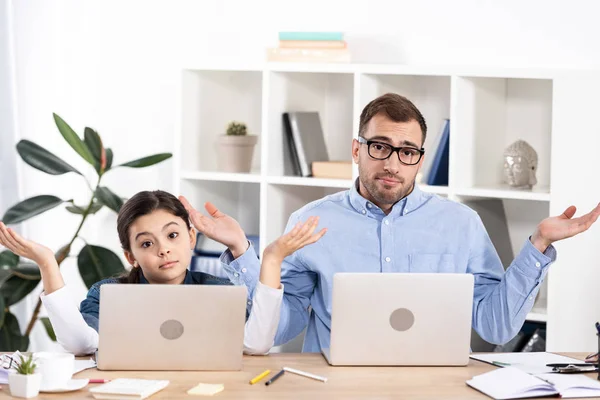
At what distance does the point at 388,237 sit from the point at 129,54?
2129 millimetres

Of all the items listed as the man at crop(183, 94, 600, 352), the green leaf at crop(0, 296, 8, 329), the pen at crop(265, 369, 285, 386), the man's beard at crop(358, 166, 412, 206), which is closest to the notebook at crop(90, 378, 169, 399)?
the pen at crop(265, 369, 285, 386)

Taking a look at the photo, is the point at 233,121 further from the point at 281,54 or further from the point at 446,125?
the point at 446,125

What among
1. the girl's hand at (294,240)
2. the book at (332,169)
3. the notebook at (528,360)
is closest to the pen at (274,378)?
the girl's hand at (294,240)

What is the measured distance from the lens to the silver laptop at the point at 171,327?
7.30 feet

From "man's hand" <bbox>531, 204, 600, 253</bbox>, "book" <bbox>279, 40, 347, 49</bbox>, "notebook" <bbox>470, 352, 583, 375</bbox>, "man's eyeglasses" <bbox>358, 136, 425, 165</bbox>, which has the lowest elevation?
"notebook" <bbox>470, 352, 583, 375</bbox>

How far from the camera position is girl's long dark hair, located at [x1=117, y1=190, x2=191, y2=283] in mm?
2658

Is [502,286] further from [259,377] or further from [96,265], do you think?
[96,265]

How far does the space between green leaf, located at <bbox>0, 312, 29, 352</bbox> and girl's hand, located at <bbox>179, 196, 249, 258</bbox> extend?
1.79 meters

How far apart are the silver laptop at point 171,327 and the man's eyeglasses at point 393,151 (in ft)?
2.36

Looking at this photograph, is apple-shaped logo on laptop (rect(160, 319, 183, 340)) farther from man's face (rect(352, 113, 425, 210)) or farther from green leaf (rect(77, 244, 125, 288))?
green leaf (rect(77, 244, 125, 288))

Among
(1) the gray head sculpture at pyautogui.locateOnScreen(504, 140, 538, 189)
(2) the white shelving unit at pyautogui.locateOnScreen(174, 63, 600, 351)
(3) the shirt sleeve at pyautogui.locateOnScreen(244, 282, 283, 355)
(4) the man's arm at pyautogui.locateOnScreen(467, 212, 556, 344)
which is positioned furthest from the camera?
(1) the gray head sculpture at pyautogui.locateOnScreen(504, 140, 538, 189)

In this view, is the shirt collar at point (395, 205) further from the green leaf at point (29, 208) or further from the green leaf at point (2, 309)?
the green leaf at point (2, 309)

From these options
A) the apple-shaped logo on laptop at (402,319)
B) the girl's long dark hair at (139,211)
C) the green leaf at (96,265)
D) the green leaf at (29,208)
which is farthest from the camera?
the green leaf at (96,265)

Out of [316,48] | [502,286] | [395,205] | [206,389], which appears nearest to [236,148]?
[316,48]
